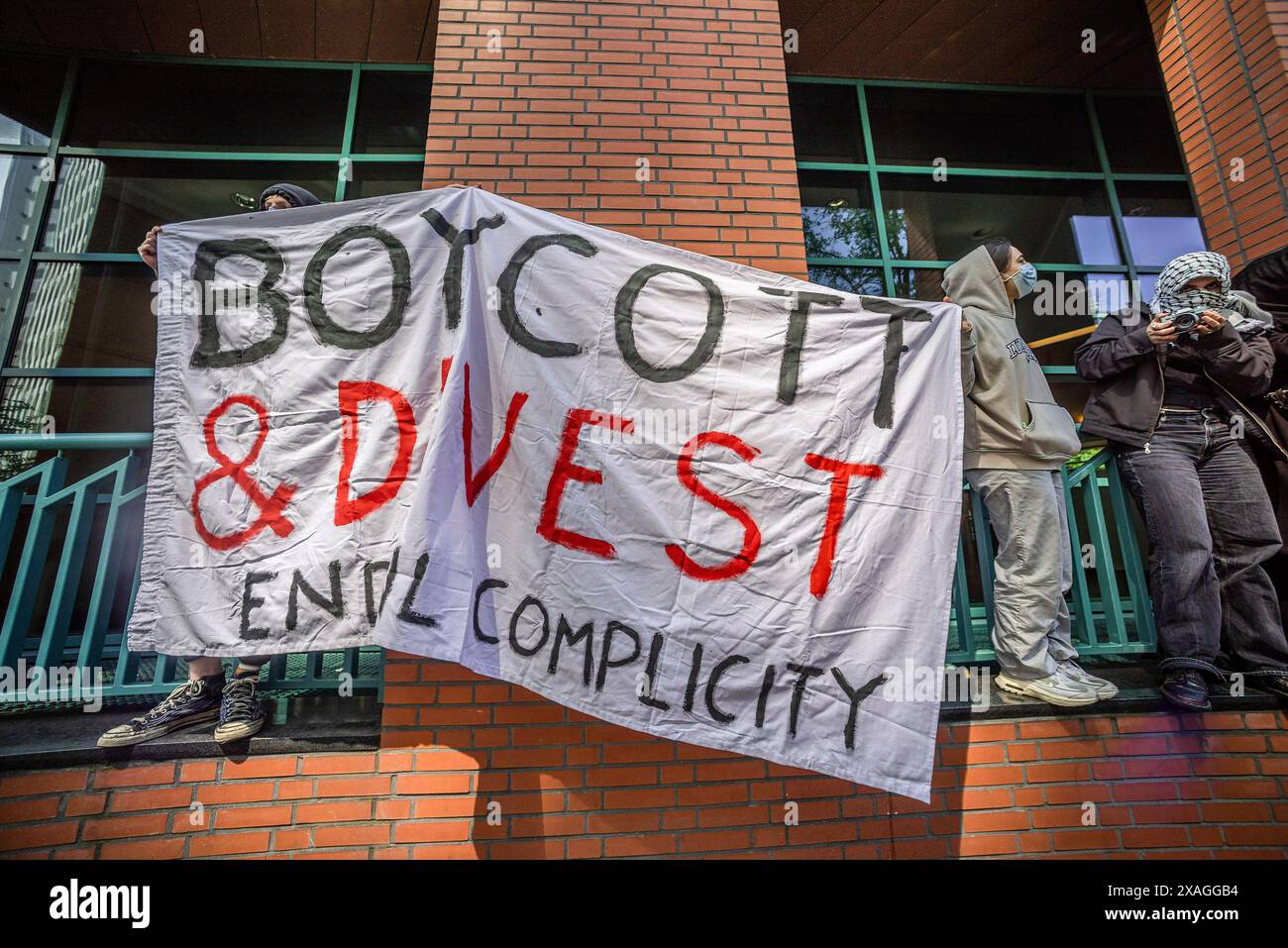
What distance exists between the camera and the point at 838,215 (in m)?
5.22

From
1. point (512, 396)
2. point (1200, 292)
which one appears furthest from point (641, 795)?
point (1200, 292)

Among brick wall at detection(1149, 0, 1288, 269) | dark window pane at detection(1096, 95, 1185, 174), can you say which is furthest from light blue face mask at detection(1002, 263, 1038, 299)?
dark window pane at detection(1096, 95, 1185, 174)

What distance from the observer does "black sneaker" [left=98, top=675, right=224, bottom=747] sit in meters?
2.59

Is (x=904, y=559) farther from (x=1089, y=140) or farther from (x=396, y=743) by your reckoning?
(x=1089, y=140)

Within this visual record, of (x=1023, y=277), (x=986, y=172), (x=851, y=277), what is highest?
(x=986, y=172)

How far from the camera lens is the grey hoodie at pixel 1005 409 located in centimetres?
297

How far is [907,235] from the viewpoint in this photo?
527 centimetres

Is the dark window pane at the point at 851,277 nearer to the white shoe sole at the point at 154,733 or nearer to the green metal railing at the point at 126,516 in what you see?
the green metal railing at the point at 126,516

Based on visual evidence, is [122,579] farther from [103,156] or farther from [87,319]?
[103,156]

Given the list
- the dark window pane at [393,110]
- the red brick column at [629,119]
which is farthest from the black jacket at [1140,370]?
the dark window pane at [393,110]

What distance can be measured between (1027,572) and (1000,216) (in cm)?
417

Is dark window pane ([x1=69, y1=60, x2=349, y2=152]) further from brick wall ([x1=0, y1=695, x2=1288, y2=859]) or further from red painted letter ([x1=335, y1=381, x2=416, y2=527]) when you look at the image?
brick wall ([x1=0, y1=695, x2=1288, y2=859])

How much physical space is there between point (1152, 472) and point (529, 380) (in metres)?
3.11
